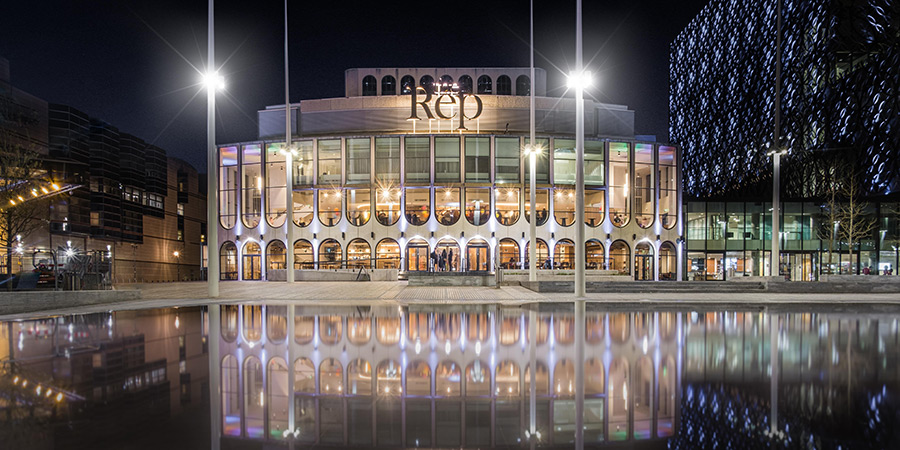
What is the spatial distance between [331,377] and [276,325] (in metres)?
6.05

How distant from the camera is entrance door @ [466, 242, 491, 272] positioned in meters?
48.6

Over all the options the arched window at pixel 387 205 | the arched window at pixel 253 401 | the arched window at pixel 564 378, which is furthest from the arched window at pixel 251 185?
the arched window at pixel 564 378

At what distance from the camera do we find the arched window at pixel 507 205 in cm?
4884

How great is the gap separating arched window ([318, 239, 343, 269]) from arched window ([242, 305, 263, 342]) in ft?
106

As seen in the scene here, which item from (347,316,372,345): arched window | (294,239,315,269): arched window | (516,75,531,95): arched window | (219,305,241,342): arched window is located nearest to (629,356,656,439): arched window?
(347,316,372,345): arched window

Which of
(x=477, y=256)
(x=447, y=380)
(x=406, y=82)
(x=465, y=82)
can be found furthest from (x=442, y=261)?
(x=447, y=380)

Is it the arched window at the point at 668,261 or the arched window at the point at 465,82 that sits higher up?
the arched window at the point at 465,82

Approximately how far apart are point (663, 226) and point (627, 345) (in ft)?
151

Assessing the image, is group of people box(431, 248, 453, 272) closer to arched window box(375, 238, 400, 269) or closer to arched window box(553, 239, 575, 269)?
arched window box(375, 238, 400, 269)

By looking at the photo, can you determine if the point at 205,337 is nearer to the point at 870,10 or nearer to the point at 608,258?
the point at 608,258

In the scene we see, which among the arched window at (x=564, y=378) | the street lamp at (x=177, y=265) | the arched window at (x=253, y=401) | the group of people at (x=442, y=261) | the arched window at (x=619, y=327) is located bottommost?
the street lamp at (x=177, y=265)

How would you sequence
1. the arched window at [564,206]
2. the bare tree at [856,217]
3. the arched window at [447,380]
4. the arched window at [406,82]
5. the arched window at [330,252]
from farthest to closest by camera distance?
the arched window at [406,82], the arched window at [564,206], the arched window at [330,252], the bare tree at [856,217], the arched window at [447,380]

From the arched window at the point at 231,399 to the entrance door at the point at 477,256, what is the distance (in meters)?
41.8

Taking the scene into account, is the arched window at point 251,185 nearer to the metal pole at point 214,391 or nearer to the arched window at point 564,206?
the arched window at point 564,206
